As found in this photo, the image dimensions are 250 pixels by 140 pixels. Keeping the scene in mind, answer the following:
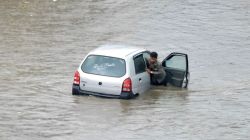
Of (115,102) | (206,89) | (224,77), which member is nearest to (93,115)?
(115,102)

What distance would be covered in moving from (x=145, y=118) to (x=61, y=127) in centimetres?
228

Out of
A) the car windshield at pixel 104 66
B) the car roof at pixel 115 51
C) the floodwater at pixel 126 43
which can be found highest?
the car roof at pixel 115 51

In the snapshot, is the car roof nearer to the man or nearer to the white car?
the white car

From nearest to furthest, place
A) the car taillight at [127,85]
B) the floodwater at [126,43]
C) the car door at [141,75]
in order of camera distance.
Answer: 1. the floodwater at [126,43]
2. the car taillight at [127,85]
3. the car door at [141,75]

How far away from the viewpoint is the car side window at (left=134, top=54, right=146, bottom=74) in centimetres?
1951

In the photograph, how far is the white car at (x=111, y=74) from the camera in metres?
18.8

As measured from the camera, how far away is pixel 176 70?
2105 centimetres

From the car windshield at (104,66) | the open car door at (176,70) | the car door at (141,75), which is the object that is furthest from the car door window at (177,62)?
the car windshield at (104,66)

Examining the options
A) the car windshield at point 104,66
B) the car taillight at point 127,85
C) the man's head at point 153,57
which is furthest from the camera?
the man's head at point 153,57

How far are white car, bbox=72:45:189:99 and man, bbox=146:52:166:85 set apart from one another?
0.48 metres

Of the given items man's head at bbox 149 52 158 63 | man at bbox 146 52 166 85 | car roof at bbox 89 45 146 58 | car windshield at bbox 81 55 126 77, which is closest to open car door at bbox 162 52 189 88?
man at bbox 146 52 166 85

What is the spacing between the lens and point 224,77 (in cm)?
2452

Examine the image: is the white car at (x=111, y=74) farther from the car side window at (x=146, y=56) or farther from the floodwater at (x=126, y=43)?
the car side window at (x=146, y=56)

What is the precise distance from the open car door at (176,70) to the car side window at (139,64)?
1185mm
